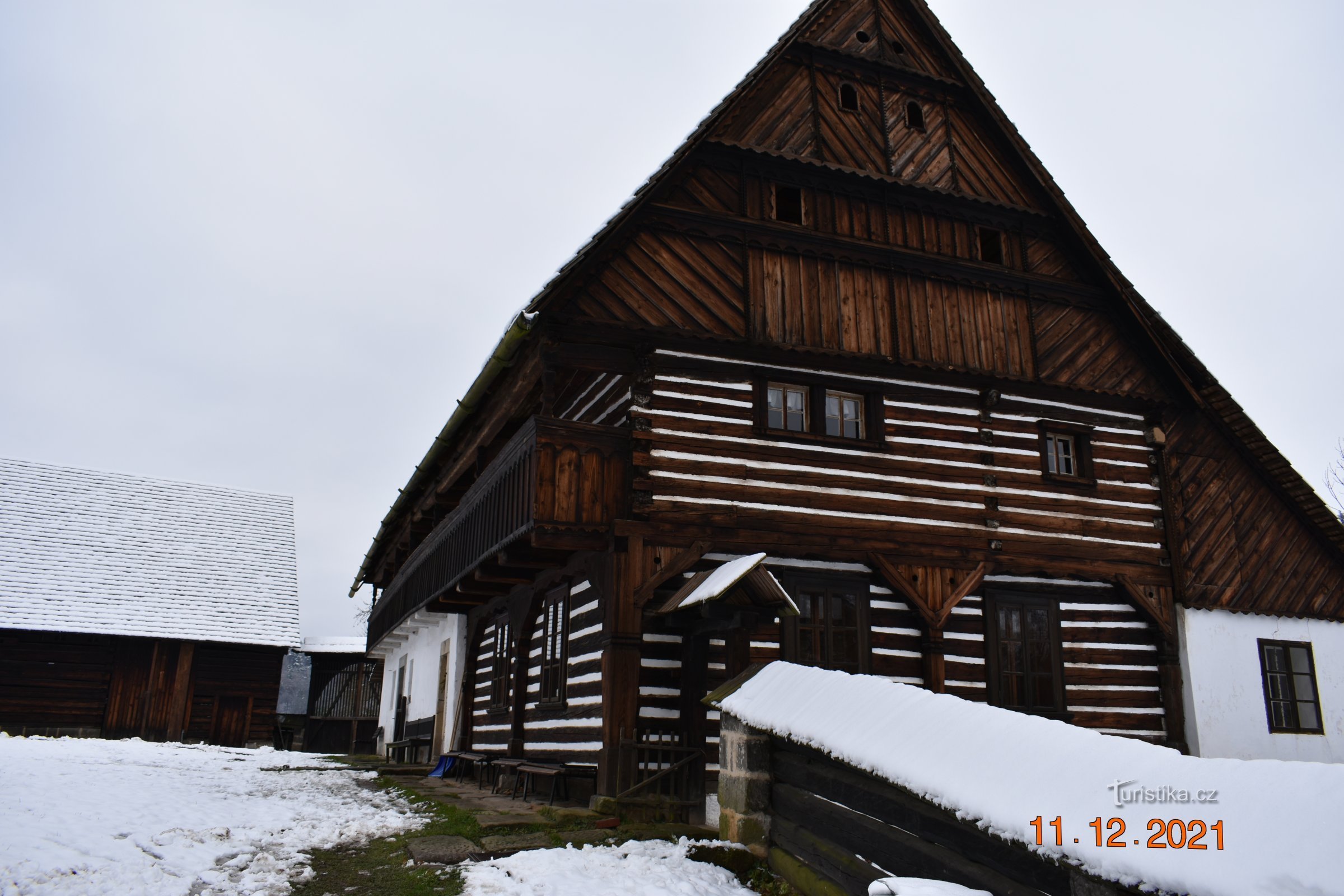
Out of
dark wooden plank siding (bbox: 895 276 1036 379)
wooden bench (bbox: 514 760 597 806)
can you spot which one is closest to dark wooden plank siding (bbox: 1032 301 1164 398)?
dark wooden plank siding (bbox: 895 276 1036 379)

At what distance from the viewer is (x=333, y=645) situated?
1268 inches

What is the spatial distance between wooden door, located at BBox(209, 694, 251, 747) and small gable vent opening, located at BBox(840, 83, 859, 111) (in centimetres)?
2247

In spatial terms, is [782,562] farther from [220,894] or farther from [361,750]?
[361,750]

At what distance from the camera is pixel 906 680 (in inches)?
481

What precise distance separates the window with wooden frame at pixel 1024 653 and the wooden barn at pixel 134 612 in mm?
20455

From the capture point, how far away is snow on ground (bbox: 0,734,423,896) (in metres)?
6.42

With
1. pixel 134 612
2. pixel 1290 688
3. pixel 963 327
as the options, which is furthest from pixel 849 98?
pixel 134 612

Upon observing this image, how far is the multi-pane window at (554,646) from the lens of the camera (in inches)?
497

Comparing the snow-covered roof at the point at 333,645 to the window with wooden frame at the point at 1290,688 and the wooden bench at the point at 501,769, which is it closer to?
the wooden bench at the point at 501,769

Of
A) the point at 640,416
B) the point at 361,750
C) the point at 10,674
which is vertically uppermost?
the point at 640,416

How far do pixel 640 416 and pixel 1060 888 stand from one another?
26.0 feet

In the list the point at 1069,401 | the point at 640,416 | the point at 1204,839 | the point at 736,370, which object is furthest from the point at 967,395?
the point at 1204,839

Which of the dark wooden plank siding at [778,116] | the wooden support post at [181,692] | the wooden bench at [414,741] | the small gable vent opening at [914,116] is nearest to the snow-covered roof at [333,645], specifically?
the wooden support post at [181,692]

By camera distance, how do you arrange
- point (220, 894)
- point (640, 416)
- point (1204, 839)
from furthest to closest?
point (640, 416)
point (220, 894)
point (1204, 839)
